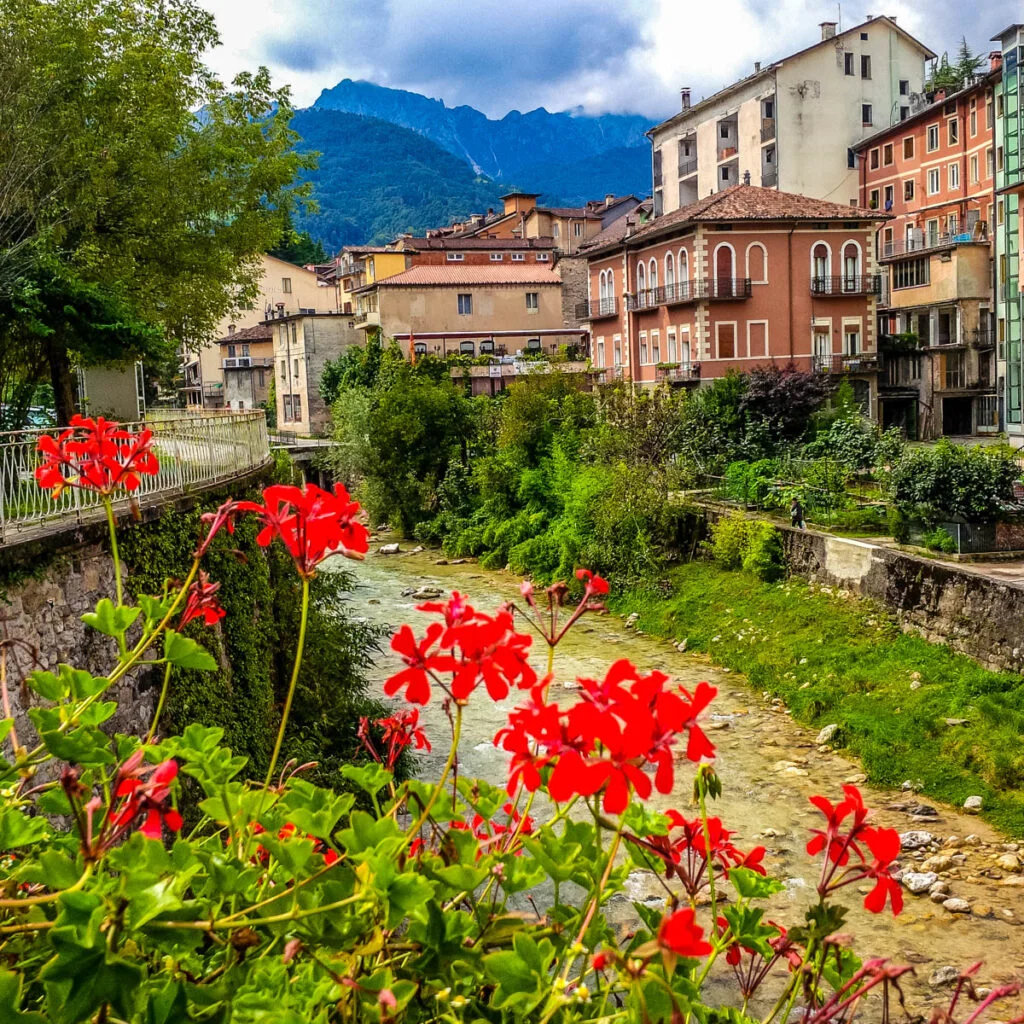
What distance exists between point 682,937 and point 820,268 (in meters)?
40.6

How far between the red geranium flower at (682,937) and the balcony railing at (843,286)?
131 ft

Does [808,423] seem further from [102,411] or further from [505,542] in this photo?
[102,411]

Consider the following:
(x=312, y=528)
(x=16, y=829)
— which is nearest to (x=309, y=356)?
(x=312, y=528)

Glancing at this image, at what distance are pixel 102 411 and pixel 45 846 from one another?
22.5 meters

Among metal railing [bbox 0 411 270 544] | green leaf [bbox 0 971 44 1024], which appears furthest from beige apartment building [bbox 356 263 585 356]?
green leaf [bbox 0 971 44 1024]

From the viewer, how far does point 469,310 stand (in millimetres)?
57969

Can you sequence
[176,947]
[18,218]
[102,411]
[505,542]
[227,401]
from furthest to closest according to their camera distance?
[227,401]
[505,542]
[102,411]
[18,218]
[176,947]

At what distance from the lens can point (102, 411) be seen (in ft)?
77.1

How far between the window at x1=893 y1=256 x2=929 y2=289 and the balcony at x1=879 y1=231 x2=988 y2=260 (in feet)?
1.42

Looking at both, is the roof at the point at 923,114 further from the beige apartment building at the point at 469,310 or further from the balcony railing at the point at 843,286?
the beige apartment building at the point at 469,310

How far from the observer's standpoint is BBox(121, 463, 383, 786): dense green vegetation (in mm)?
12242

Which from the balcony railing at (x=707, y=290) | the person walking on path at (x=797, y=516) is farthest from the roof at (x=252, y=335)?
the person walking on path at (x=797, y=516)

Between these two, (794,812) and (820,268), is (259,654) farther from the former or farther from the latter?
(820,268)

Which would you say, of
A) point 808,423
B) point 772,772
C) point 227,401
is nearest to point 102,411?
point 772,772
